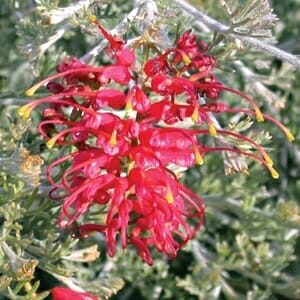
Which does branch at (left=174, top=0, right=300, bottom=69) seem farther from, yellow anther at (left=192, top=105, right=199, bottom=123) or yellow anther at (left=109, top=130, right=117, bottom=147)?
yellow anther at (left=109, top=130, right=117, bottom=147)

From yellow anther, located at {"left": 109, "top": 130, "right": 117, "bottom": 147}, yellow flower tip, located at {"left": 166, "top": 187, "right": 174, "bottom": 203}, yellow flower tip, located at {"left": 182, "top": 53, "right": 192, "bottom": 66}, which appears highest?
yellow flower tip, located at {"left": 182, "top": 53, "right": 192, "bottom": 66}

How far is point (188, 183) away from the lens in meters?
2.39

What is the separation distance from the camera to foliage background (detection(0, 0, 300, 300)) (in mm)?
1726

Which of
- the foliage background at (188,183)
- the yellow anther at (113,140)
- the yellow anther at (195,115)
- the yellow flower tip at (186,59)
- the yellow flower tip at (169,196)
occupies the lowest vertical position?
the foliage background at (188,183)

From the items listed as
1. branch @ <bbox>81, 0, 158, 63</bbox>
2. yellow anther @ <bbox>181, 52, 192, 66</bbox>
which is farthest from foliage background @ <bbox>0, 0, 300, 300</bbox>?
yellow anther @ <bbox>181, 52, 192, 66</bbox>

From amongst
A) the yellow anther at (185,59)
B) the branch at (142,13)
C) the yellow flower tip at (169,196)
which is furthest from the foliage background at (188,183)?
the yellow flower tip at (169,196)

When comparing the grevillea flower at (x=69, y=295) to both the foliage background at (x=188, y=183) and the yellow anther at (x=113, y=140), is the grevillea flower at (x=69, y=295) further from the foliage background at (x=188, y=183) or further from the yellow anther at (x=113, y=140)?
the yellow anther at (x=113, y=140)

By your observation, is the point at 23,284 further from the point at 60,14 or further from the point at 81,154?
the point at 60,14

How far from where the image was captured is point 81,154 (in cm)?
157

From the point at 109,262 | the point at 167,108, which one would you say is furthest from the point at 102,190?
the point at 109,262

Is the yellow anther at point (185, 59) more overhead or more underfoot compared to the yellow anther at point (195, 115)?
more overhead

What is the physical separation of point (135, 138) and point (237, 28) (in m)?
0.29

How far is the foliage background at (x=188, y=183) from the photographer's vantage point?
1.73 m

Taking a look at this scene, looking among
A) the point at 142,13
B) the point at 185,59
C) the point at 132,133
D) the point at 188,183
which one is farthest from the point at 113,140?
the point at 188,183
